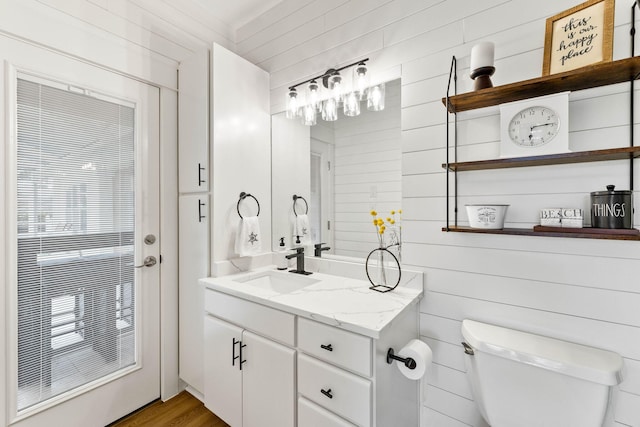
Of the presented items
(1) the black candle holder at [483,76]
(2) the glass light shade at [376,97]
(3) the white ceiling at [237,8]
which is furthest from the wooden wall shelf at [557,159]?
(3) the white ceiling at [237,8]

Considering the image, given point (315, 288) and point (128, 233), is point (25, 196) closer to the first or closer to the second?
point (128, 233)

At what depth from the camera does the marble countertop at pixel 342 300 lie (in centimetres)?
109

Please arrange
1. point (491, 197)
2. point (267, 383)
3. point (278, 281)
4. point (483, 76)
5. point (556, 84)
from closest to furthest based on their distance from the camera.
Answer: point (556, 84)
point (483, 76)
point (491, 197)
point (267, 383)
point (278, 281)

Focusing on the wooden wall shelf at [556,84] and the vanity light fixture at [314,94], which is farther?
the vanity light fixture at [314,94]

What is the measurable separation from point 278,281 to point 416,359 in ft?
3.25

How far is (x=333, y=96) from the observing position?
1.72m

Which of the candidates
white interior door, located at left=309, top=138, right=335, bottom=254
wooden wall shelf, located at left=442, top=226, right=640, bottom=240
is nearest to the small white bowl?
wooden wall shelf, located at left=442, top=226, right=640, bottom=240

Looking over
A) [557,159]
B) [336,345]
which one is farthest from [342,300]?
[557,159]

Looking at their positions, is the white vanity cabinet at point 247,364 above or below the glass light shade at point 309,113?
below

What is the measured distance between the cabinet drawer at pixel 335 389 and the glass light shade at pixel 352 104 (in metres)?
1.29

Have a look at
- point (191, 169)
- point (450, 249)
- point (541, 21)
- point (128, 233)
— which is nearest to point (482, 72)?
point (541, 21)

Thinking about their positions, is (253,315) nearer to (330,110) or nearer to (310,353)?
(310,353)

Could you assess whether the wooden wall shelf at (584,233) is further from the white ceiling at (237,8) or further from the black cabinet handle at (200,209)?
the white ceiling at (237,8)

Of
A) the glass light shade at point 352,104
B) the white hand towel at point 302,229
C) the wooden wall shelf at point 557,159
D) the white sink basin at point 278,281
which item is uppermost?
the glass light shade at point 352,104
